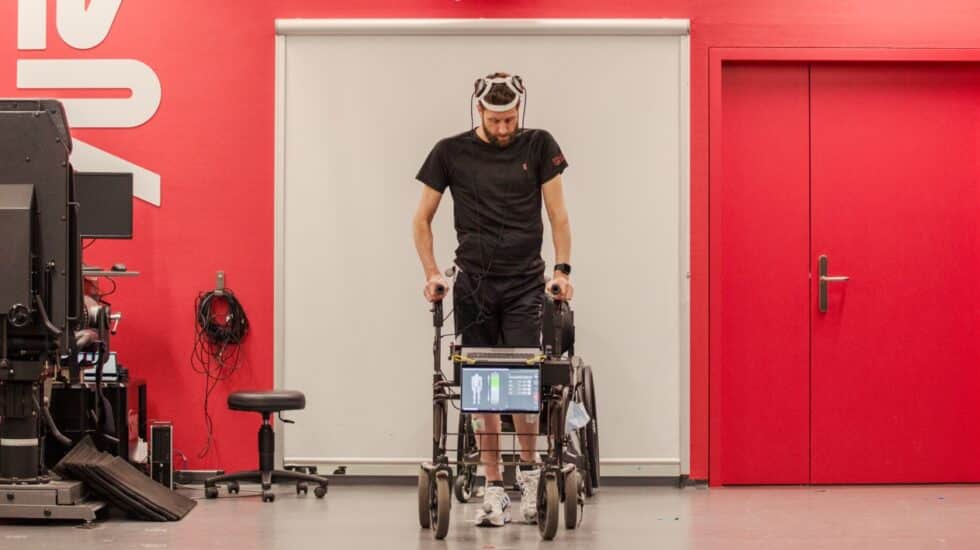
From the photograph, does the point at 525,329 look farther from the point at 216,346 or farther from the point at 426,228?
the point at 216,346

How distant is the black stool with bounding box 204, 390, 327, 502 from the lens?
6.07 meters

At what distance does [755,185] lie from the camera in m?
6.71

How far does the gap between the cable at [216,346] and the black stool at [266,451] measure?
49 centimetres

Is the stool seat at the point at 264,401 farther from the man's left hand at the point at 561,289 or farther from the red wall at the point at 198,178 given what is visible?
the man's left hand at the point at 561,289

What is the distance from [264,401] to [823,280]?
9.12 feet

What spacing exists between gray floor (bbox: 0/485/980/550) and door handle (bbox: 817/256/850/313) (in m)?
0.92

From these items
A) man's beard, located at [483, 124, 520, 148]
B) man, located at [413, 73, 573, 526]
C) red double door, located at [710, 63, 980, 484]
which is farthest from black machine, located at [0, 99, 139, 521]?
red double door, located at [710, 63, 980, 484]

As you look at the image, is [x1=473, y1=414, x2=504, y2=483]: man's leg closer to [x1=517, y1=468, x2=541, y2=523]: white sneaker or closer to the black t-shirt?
[x1=517, y1=468, x2=541, y2=523]: white sneaker

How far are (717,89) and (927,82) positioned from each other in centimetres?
108

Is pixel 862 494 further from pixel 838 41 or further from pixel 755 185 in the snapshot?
pixel 838 41

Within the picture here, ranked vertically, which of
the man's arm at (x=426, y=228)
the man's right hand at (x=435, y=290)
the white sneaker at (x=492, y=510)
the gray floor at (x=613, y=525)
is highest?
the man's arm at (x=426, y=228)

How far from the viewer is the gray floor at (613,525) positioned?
4836 millimetres

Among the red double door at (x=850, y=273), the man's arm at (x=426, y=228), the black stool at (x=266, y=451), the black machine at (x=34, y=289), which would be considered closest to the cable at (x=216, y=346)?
the black stool at (x=266, y=451)

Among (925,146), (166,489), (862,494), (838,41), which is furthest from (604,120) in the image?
(166,489)
